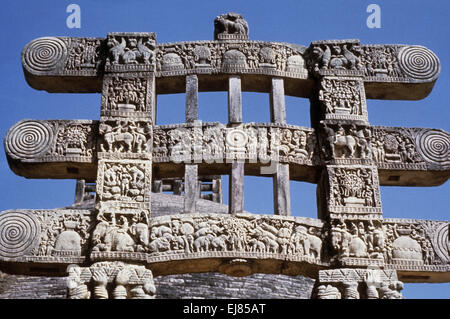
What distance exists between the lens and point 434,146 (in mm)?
9406

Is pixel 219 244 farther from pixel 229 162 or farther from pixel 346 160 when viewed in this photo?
pixel 346 160

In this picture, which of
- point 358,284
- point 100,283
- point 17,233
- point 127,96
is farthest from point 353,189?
point 17,233

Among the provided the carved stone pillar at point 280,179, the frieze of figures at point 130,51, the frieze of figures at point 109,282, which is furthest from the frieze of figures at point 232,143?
the frieze of figures at point 109,282

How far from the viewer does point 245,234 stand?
8.55 metres

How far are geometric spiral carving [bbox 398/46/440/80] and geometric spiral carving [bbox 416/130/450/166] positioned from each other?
845mm

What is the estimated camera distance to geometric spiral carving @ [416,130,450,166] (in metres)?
9.30

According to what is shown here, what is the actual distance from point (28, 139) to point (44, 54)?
1329 mm

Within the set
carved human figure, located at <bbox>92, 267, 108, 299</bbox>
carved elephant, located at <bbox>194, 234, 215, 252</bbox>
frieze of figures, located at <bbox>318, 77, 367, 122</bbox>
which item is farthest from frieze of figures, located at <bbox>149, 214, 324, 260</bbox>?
frieze of figures, located at <bbox>318, 77, 367, 122</bbox>

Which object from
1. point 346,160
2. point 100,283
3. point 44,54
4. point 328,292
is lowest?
point 328,292

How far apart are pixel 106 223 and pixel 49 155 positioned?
4.16 ft

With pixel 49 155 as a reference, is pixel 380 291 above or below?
below

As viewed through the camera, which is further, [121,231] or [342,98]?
[342,98]
